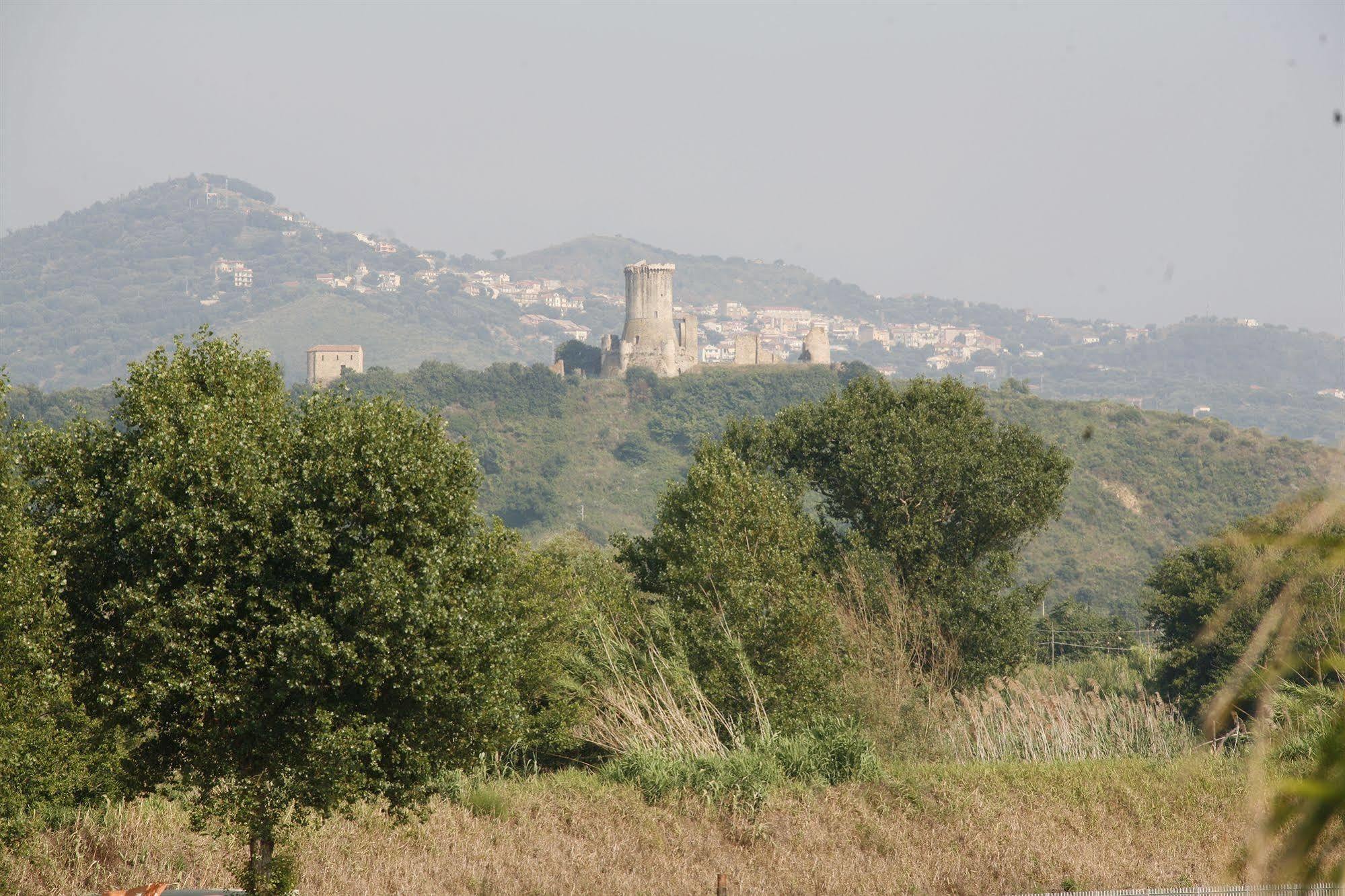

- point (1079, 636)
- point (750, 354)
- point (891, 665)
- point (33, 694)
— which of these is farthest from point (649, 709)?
point (750, 354)

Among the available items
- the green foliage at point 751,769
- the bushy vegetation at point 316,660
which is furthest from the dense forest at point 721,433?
the green foliage at point 751,769

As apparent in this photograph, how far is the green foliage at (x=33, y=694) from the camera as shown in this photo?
918 centimetres

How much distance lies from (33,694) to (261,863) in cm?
220

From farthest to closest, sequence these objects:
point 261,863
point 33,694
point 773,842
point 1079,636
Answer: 1. point 1079,636
2. point 773,842
3. point 33,694
4. point 261,863

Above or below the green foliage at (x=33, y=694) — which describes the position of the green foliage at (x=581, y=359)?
below

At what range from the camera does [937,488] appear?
98.0 ft

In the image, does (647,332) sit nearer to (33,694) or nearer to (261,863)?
(33,694)

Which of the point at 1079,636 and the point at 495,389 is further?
the point at 495,389

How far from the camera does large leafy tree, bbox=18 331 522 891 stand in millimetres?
9328

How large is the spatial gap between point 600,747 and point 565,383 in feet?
343

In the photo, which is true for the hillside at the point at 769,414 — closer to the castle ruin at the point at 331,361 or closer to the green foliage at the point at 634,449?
the green foliage at the point at 634,449

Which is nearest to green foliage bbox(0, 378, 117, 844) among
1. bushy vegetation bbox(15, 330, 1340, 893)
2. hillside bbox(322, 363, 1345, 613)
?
bushy vegetation bbox(15, 330, 1340, 893)

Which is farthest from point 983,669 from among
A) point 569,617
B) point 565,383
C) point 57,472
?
point 565,383

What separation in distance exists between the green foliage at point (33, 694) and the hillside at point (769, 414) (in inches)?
2254
